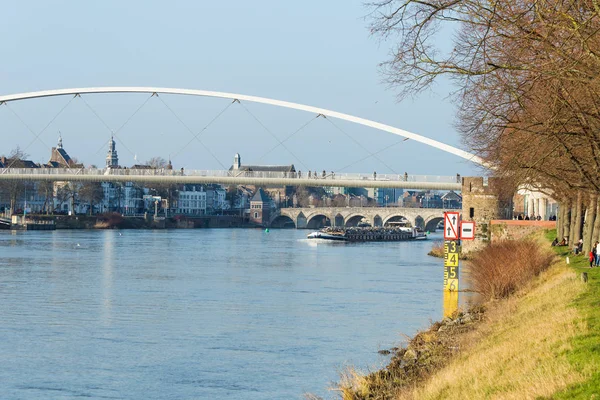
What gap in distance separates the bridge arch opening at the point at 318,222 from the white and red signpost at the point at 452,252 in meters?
110

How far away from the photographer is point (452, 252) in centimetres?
2828

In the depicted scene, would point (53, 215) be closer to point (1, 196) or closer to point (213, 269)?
point (1, 196)

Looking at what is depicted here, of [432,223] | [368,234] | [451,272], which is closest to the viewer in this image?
[451,272]

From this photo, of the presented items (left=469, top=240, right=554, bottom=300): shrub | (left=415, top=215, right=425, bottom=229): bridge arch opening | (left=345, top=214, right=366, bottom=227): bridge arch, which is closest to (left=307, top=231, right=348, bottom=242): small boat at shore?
(left=415, top=215, right=425, bottom=229): bridge arch opening

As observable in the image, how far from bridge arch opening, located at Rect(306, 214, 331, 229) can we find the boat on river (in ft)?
120

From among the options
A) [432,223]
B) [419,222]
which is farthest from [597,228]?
[432,223]

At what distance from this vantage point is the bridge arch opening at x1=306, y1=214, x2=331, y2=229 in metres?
142

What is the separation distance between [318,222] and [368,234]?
45.7 m

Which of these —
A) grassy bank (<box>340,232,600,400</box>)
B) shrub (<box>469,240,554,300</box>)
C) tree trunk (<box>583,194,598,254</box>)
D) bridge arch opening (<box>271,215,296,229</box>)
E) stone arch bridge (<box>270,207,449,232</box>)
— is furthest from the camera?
bridge arch opening (<box>271,215,296,229</box>)

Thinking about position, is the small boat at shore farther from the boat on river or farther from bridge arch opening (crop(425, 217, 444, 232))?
bridge arch opening (crop(425, 217, 444, 232))

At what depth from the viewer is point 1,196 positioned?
117 meters

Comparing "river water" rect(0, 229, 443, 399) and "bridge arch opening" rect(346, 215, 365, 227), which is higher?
"bridge arch opening" rect(346, 215, 365, 227)

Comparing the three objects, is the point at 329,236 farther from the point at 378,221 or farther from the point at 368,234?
the point at 378,221

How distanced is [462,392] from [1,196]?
112m
